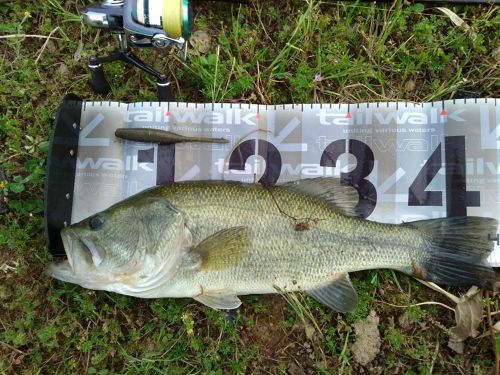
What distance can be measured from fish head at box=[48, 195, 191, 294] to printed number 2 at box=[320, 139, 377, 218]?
48.2 inches

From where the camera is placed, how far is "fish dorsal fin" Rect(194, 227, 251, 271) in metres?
2.93

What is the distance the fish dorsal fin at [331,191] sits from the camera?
3204 mm

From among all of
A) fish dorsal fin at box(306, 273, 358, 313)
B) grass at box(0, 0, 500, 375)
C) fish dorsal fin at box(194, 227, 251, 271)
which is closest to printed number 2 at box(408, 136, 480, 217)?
grass at box(0, 0, 500, 375)

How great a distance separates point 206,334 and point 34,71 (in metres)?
2.35

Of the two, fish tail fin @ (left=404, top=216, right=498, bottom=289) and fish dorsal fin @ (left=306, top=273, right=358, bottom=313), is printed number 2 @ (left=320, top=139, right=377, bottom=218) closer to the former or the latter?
fish tail fin @ (left=404, top=216, right=498, bottom=289)

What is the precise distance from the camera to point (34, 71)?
3.61 meters

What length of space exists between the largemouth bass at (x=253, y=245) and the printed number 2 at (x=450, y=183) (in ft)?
0.72

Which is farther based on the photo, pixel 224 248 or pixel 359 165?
pixel 359 165

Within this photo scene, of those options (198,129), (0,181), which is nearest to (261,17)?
(198,129)

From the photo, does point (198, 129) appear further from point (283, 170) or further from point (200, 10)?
point (200, 10)

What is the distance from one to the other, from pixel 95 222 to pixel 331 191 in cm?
154

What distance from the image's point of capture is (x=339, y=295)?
10.5 ft

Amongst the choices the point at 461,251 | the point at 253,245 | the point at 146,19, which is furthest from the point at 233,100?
the point at 461,251

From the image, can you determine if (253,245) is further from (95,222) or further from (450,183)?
(450,183)
